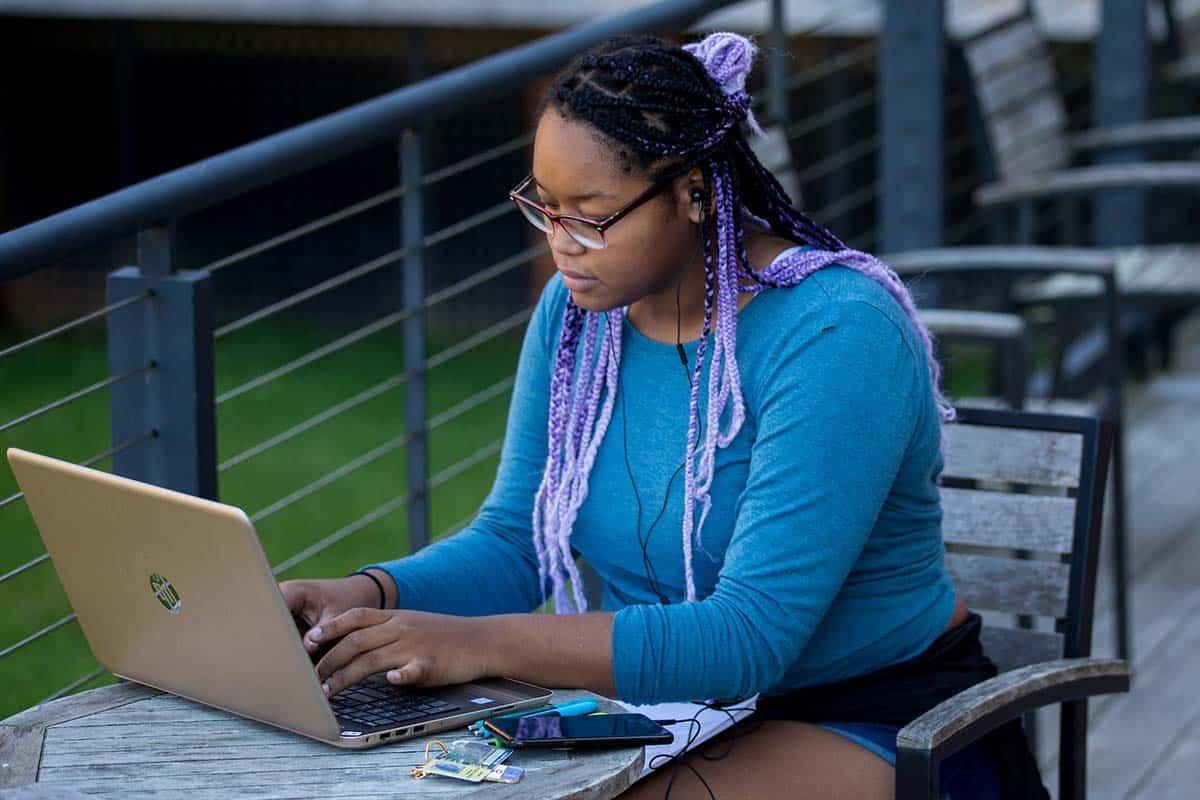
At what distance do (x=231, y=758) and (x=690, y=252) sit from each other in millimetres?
743

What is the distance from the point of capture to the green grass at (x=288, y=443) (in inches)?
203

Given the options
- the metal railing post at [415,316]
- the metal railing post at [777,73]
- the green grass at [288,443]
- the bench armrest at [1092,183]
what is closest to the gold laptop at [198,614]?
the metal railing post at [415,316]

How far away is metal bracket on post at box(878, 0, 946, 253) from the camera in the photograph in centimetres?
409

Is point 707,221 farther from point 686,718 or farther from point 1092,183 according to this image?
point 1092,183

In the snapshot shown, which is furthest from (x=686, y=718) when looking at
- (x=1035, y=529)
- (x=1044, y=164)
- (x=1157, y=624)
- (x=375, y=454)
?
(x=1044, y=164)

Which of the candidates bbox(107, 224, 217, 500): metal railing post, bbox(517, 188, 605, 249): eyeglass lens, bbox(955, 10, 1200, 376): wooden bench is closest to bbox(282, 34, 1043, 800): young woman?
bbox(517, 188, 605, 249): eyeglass lens

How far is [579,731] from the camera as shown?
162 centimetres

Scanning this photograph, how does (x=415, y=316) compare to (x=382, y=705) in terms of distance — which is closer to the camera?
(x=382, y=705)

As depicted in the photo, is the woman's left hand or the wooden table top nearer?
the wooden table top

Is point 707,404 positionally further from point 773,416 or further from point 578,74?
point 578,74

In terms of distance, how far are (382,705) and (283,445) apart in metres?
5.18

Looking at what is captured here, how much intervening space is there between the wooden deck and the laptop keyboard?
1696 millimetres

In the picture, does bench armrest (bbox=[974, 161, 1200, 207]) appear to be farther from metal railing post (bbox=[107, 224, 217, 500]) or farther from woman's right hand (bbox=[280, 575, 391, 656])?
woman's right hand (bbox=[280, 575, 391, 656])

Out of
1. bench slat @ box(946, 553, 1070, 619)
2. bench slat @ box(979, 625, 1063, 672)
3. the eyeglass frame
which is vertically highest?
the eyeglass frame
